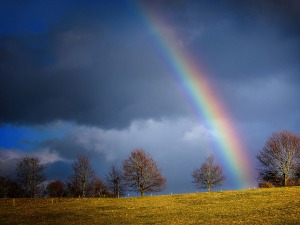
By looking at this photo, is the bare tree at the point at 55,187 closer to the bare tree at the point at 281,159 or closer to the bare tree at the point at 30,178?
the bare tree at the point at 30,178

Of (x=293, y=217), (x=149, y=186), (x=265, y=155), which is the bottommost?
(x=293, y=217)

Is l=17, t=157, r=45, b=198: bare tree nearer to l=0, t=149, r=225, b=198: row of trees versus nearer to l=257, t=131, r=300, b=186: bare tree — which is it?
l=0, t=149, r=225, b=198: row of trees

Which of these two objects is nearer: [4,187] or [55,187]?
[4,187]

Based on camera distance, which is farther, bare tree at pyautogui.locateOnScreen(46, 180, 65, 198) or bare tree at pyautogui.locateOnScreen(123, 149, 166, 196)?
bare tree at pyautogui.locateOnScreen(46, 180, 65, 198)

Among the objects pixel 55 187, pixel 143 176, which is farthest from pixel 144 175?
pixel 55 187

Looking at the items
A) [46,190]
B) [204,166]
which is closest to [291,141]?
[204,166]

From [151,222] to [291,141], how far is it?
77180 millimetres

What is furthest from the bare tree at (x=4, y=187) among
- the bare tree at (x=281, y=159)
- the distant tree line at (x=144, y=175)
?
the bare tree at (x=281, y=159)

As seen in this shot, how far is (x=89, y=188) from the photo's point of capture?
124 m

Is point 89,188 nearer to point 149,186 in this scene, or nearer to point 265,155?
point 149,186

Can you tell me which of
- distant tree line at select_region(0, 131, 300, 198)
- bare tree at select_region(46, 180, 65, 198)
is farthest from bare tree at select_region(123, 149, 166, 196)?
bare tree at select_region(46, 180, 65, 198)

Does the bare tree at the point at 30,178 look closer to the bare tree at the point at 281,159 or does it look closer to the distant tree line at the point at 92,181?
the distant tree line at the point at 92,181

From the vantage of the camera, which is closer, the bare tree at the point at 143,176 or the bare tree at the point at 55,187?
the bare tree at the point at 143,176

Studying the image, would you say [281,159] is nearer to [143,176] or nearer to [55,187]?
[143,176]
